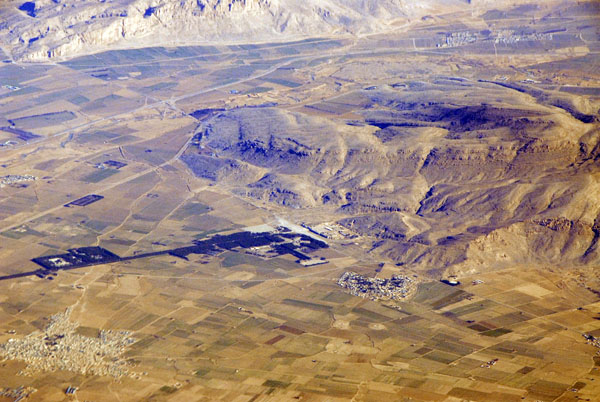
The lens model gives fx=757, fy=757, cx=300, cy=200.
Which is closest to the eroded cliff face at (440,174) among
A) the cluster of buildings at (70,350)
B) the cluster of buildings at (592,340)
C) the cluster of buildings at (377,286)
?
the cluster of buildings at (377,286)

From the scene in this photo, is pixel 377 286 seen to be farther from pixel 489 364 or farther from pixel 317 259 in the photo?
pixel 489 364

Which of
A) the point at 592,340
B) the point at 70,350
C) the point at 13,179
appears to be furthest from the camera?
the point at 13,179

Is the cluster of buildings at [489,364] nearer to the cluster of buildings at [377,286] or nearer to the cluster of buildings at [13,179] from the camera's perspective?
the cluster of buildings at [377,286]

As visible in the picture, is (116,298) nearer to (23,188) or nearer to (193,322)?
(193,322)

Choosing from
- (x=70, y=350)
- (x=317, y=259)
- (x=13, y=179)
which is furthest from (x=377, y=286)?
(x=13, y=179)

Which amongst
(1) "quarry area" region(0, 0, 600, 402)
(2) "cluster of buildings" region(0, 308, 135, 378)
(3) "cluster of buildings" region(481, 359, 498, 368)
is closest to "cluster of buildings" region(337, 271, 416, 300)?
(1) "quarry area" region(0, 0, 600, 402)

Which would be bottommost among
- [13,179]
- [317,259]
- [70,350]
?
[70,350]
